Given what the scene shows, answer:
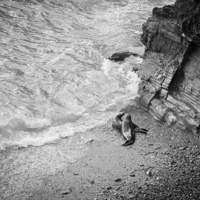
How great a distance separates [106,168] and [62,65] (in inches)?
382

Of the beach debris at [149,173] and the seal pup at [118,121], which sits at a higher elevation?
the beach debris at [149,173]

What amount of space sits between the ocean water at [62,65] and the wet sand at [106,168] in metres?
0.99

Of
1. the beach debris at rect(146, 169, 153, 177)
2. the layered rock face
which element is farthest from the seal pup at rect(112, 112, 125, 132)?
the beach debris at rect(146, 169, 153, 177)

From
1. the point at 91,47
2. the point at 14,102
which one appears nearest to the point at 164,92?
the point at 14,102

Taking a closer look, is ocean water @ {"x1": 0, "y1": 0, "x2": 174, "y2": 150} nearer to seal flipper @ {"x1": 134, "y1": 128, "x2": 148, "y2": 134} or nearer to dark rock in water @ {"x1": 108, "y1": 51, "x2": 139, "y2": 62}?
dark rock in water @ {"x1": 108, "y1": 51, "x2": 139, "y2": 62}

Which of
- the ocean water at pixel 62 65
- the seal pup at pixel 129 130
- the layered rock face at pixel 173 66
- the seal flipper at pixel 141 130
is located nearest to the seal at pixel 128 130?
the seal pup at pixel 129 130

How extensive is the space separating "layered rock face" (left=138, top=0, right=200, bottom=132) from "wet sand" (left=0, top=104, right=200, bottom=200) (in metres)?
0.90

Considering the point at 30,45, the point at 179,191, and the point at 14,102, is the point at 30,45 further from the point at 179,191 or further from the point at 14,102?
the point at 179,191

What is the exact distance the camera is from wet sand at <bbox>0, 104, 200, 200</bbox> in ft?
35.1

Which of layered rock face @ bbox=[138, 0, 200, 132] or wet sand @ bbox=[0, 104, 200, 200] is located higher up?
layered rock face @ bbox=[138, 0, 200, 132]

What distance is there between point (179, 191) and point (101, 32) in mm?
16579

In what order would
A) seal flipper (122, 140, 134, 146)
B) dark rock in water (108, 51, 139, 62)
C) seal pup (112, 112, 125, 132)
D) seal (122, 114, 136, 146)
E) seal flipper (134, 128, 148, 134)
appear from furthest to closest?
1. dark rock in water (108, 51, 139, 62)
2. seal pup (112, 112, 125, 132)
3. seal flipper (134, 128, 148, 134)
4. seal (122, 114, 136, 146)
5. seal flipper (122, 140, 134, 146)

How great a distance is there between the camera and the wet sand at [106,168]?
35.1 ft

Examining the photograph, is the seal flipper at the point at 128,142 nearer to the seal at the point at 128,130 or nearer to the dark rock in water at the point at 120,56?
the seal at the point at 128,130
